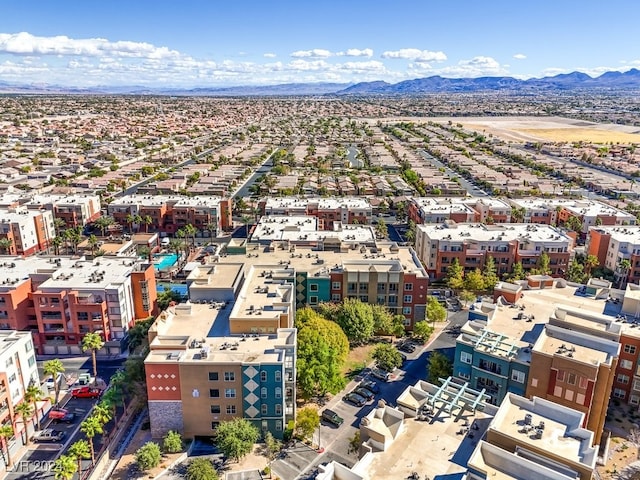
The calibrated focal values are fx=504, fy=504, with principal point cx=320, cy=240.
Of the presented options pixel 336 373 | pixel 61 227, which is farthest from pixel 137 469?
pixel 61 227

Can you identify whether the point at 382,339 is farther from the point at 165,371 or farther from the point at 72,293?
the point at 72,293

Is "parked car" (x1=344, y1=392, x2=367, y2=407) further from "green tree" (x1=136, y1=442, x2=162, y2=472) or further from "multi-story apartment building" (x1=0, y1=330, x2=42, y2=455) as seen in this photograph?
"multi-story apartment building" (x1=0, y1=330, x2=42, y2=455)

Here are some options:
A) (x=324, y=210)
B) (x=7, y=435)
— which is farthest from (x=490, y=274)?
(x=7, y=435)

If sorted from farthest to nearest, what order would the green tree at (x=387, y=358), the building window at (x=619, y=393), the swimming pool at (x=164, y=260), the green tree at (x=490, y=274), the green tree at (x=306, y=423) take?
the swimming pool at (x=164, y=260)
the green tree at (x=490, y=274)
the green tree at (x=387, y=358)
the building window at (x=619, y=393)
the green tree at (x=306, y=423)

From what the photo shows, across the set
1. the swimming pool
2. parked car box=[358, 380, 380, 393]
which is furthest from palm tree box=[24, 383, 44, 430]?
the swimming pool

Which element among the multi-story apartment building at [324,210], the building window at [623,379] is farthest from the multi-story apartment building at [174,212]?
the building window at [623,379]

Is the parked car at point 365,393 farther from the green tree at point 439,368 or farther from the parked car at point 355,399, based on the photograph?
the green tree at point 439,368
